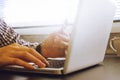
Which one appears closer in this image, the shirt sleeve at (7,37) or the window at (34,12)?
the shirt sleeve at (7,37)

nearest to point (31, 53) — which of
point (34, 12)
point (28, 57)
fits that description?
point (28, 57)

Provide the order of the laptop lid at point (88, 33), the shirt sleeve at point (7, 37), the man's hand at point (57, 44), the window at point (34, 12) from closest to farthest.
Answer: the laptop lid at point (88, 33) → the man's hand at point (57, 44) → the shirt sleeve at point (7, 37) → the window at point (34, 12)

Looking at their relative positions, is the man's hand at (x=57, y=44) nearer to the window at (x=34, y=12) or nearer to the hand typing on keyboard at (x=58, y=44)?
the hand typing on keyboard at (x=58, y=44)

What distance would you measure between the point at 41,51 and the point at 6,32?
397 mm

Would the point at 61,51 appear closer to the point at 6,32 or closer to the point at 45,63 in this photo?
the point at 45,63

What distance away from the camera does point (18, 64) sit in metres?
0.76

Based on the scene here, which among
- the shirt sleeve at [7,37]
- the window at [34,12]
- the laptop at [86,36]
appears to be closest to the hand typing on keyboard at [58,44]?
the laptop at [86,36]

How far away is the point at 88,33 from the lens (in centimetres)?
72

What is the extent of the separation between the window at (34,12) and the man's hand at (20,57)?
2.22ft

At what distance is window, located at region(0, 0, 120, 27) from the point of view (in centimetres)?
150

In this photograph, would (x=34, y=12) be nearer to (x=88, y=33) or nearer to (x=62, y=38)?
(x=62, y=38)

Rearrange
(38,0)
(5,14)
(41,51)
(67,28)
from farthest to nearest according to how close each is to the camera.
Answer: (5,14)
(38,0)
(41,51)
(67,28)

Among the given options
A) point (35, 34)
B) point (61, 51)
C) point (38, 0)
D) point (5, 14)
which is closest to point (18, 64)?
point (61, 51)

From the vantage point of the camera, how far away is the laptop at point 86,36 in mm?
653
